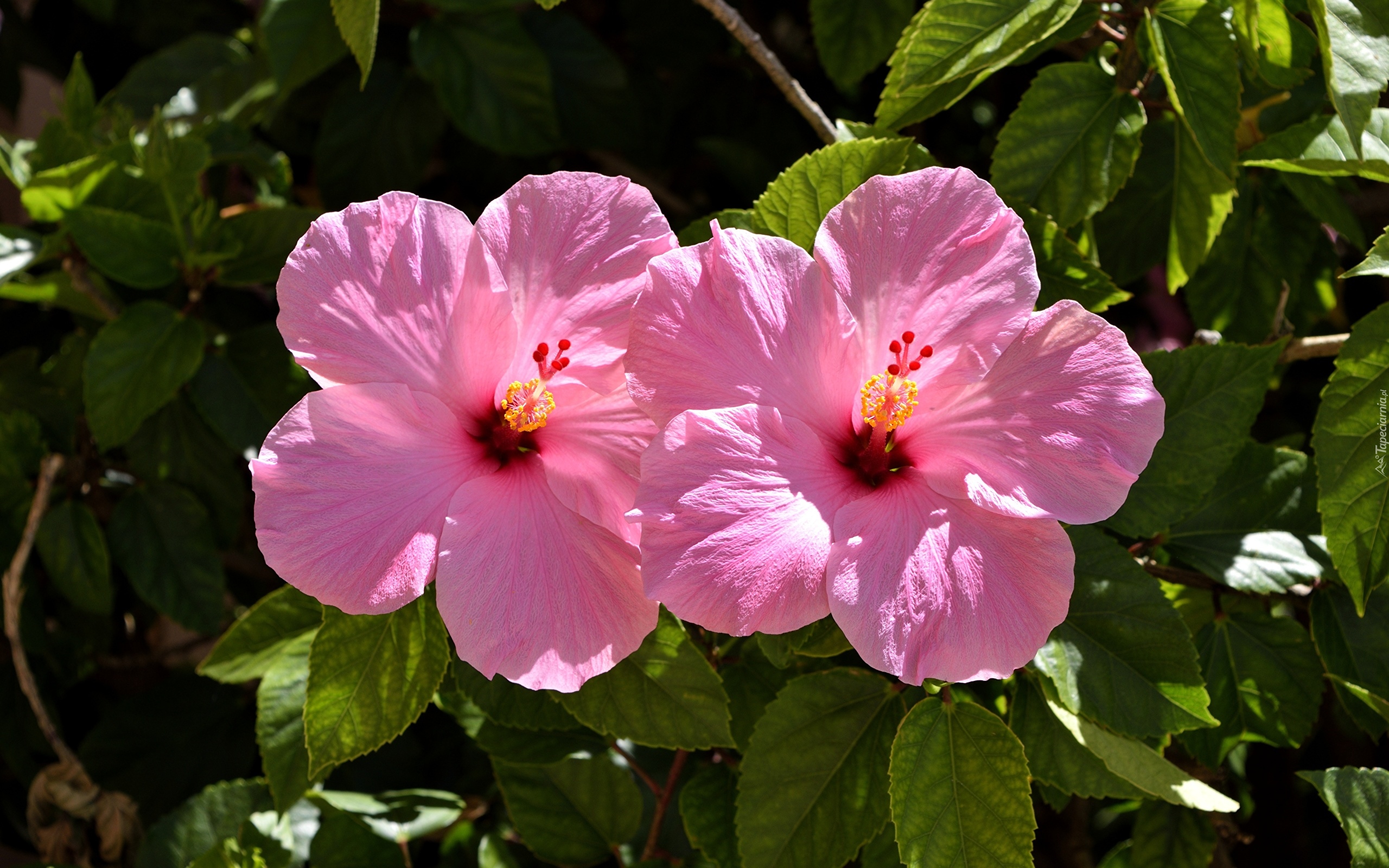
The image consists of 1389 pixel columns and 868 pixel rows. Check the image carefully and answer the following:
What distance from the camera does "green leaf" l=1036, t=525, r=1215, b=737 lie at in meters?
0.86

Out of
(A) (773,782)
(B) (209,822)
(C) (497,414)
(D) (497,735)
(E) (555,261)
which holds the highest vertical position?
(E) (555,261)

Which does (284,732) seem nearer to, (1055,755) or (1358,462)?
(1055,755)

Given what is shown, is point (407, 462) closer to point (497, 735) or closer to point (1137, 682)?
point (497, 735)

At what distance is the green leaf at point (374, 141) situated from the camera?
1.69 metres

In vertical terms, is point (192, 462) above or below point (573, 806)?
above

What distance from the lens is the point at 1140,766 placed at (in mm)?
901

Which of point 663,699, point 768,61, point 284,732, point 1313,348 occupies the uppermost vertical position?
point 768,61

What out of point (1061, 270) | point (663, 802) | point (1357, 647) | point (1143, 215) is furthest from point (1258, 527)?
point (663, 802)

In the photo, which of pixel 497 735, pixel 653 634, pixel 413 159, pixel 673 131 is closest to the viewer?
pixel 653 634

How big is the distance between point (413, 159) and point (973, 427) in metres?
1.23

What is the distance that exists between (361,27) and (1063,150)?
66cm

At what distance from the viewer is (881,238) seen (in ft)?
2.57

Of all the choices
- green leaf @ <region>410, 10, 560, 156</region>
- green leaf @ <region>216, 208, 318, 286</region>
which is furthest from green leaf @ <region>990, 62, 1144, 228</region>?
green leaf @ <region>216, 208, 318, 286</region>

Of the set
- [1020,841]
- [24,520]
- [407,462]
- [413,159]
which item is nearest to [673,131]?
[413,159]
